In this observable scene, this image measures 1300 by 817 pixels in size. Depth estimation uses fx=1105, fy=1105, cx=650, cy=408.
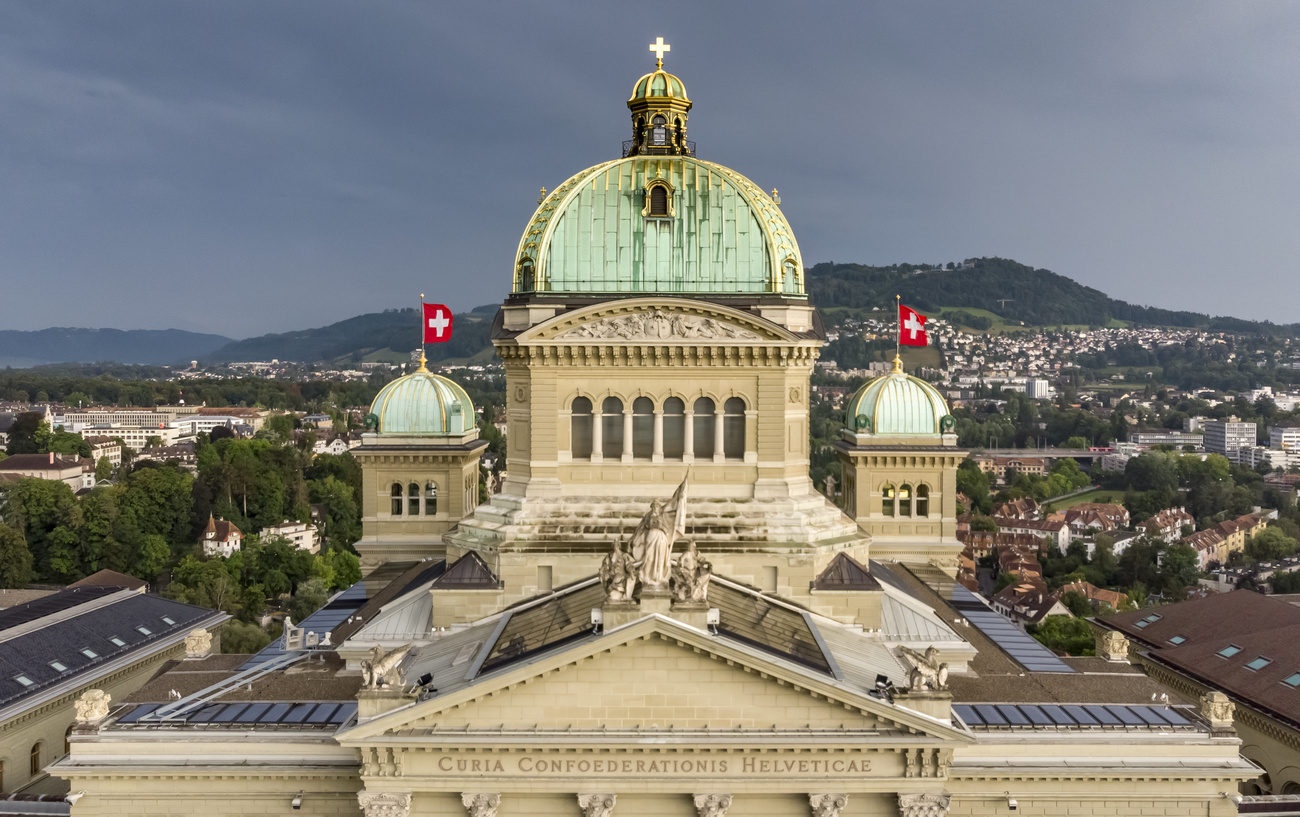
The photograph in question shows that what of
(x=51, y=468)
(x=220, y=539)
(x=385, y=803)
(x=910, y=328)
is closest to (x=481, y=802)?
(x=385, y=803)

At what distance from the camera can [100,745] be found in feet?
125

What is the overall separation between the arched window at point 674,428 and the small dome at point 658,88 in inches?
558

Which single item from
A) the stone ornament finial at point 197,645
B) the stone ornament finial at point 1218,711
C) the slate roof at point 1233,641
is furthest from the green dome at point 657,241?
the slate roof at point 1233,641

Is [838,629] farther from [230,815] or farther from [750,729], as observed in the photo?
[230,815]

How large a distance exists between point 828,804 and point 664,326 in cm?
1936

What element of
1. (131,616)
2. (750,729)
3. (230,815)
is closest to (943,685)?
(750,729)

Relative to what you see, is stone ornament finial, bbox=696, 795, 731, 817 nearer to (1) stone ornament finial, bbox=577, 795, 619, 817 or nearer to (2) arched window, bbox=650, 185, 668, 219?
(1) stone ornament finial, bbox=577, 795, 619, 817

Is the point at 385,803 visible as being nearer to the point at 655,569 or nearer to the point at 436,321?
the point at 655,569

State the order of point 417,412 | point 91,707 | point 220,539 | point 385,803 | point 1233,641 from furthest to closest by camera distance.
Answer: point 220,539 → point 417,412 → point 1233,641 → point 91,707 → point 385,803

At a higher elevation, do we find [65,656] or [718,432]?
[718,432]

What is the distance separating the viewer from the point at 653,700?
3441 centimetres

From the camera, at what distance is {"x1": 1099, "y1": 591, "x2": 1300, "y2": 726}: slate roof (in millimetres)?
57531

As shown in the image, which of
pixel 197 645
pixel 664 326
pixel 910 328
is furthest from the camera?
pixel 910 328

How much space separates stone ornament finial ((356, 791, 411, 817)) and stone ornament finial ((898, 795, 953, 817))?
1541 cm
